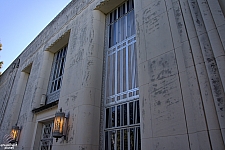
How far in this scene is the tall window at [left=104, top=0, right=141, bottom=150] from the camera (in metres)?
3.65

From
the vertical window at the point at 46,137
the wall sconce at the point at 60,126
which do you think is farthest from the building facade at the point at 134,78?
the wall sconce at the point at 60,126

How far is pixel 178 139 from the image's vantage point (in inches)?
92.0

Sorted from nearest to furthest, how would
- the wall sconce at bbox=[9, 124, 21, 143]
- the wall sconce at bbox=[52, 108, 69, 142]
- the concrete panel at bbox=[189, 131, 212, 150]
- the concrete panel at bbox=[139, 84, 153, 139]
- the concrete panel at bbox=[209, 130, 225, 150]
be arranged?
the concrete panel at bbox=[209, 130, 225, 150] → the concrete panel at bbox=[189, 131, 212, 150] → the concrete panel at bbox=[139, 84, 153, 139] → the wall sconce at bbox=[52, 108, 69, 142] → the wall sconce at bbox=[9, 124, 21, 143]

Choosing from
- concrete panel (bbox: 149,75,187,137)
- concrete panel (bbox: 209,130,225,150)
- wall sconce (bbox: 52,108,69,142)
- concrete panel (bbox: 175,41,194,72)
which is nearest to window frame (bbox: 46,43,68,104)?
wall sconce (bbox: 52,108,69,142)

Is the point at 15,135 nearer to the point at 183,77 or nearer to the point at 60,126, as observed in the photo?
the point at 60,126

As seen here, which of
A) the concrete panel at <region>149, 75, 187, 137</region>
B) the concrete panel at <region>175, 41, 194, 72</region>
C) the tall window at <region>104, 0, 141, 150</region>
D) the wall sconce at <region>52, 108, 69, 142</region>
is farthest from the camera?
the wall sconce at <region>52, 108, 69, 142</region>

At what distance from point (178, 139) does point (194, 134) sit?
251 millimetres

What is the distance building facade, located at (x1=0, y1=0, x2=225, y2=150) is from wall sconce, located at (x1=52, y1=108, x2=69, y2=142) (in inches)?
5.4

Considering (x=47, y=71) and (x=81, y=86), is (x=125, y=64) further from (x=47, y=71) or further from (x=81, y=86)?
(x=47, y=71)

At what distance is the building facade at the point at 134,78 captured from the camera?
2279 mm

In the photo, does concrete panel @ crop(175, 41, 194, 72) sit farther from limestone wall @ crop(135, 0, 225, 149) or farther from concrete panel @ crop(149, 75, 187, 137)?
concrete panel @ crop(149, 75, 187, 137)

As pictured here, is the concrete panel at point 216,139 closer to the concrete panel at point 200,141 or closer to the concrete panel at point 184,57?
the concrete panel at point 200,141

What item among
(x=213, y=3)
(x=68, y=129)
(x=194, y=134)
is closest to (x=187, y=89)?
(x=194, y=134)

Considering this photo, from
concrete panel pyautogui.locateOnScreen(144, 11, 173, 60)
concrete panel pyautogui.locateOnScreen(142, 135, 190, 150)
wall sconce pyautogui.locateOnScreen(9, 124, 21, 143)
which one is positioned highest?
concrete panel pyautogui.locateOnScreen(144, 11, 173, 60)
